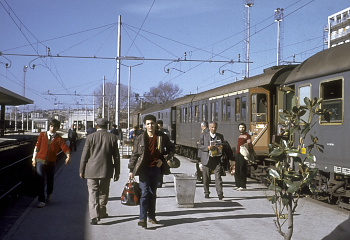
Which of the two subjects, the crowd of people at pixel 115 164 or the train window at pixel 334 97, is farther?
the train window at pixel 334 97

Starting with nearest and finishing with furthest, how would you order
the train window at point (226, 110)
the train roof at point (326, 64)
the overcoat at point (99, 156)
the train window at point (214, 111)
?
the overcoat at point (99, 156) → the train roof at point (326, 64) → the train window at point (226, 110) → the train window at point (214, 111)

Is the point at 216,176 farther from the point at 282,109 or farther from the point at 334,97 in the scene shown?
the point at 282,109

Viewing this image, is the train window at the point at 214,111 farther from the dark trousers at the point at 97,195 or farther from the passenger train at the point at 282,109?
the dark trousers at the point at 97,195

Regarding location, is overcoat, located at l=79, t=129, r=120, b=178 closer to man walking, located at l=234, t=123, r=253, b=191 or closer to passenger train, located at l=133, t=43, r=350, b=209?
passenger train, located at l=133, t=43, r=350, b=209

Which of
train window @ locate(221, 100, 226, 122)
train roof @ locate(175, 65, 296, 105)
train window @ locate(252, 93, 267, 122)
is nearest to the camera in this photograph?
train roof @ locate(175, 65, 296, 105)

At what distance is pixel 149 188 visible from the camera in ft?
26.2

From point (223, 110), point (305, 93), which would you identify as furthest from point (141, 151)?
point (223, 110)

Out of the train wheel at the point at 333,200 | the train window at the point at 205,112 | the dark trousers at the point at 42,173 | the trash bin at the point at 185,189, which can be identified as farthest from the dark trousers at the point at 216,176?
the train window at the point at 205,112

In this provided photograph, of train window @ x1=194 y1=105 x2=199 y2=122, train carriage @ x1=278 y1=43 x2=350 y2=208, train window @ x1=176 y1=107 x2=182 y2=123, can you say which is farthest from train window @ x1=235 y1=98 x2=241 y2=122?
train window @ x1=176 y1=107 x2=182 y2=123

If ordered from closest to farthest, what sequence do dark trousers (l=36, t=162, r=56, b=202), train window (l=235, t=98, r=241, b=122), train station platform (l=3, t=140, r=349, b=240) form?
train station platform (l=3, t=140, r=349, b=240) < dark trousers (l=36, t=162, r=56, b=202) < train window (l=235, t=98, r=241, b=122)

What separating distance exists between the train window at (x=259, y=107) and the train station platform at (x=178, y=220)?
418cm

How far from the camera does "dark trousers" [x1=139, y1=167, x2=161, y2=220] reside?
789 centimetres

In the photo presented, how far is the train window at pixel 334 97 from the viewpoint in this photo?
9.84 meters

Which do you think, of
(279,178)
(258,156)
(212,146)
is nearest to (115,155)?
(212,146)
